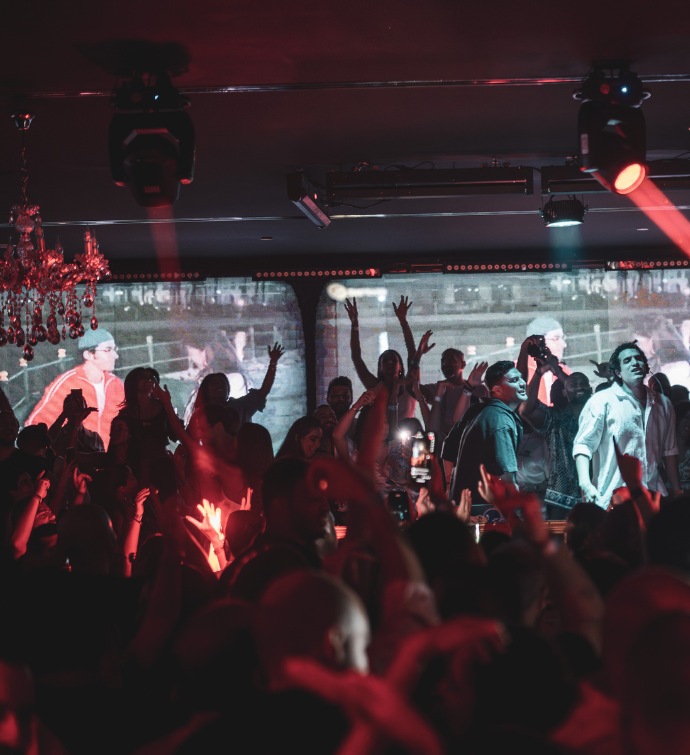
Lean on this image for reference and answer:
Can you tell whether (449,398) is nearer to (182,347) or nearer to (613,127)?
(182,347)

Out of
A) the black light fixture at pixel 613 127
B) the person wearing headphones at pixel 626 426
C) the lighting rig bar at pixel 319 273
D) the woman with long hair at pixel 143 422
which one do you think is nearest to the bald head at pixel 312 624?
the black light fixture at pixel 613 127

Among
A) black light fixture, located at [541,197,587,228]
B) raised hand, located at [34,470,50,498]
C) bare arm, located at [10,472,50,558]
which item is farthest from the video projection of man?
bare arm, located at [10,472,50,558]

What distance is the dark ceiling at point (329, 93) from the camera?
3.78 m

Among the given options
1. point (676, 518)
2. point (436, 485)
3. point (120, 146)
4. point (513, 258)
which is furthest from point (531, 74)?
point (513, 258)

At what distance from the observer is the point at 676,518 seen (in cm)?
216

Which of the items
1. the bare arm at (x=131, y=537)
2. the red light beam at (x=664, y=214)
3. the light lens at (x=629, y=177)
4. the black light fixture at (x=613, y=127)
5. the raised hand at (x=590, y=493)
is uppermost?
the red light beam at (x=664, y=214)

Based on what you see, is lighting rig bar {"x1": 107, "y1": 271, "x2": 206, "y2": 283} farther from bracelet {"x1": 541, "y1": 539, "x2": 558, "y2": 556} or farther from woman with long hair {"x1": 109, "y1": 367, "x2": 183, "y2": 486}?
bracelet {"x1": 541, "y1": 539, "x2": 558, "y2": 556}

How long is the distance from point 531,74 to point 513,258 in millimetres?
5177

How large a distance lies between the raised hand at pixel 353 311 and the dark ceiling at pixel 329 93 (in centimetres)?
97

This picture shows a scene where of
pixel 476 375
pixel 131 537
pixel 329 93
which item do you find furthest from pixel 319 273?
pixel 131 537

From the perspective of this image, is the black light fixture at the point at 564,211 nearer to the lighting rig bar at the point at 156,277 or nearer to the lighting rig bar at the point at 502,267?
the lighting rig bar at the point at 502,267

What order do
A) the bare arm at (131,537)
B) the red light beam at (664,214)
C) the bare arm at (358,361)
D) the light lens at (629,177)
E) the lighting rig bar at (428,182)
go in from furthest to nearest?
the bare arm at (358,361) → the red light beam at (664,214) → the lighting rig bar at (428,182) → the light lens at (629,177) → the bare arm at (131,537)

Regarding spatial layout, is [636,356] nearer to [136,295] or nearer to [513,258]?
Answer: [513,258]

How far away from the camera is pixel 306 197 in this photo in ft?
19.6
